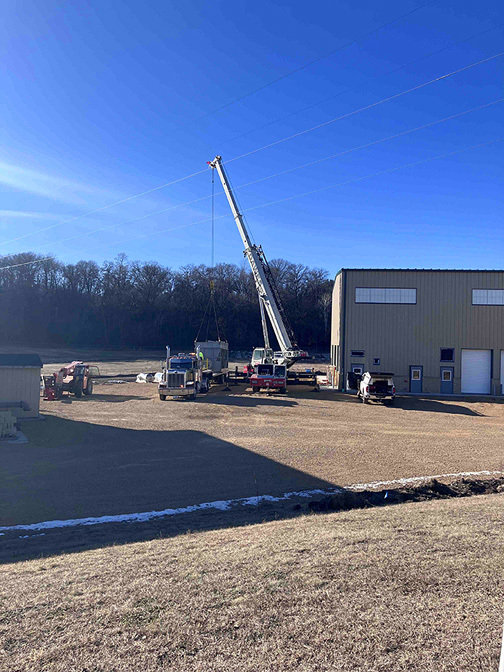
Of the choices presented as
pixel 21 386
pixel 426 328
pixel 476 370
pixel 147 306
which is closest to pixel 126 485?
pixel 21 386

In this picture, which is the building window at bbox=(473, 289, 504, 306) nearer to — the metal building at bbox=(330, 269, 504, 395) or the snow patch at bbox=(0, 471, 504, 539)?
the metal building at bbox=(330, 269, 504, 395)

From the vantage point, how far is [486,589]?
5.32 metres

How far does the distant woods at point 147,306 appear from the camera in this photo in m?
103

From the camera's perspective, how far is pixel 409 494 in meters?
Result: 12.2

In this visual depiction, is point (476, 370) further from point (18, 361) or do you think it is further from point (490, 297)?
point (18, 361)

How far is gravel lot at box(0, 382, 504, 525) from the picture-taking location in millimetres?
12086

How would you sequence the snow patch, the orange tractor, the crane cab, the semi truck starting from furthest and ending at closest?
the crane cab, the orange tractor, the semi truck, the snow patch

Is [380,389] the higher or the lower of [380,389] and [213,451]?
the higher

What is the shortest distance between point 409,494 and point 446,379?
26752 millimetres

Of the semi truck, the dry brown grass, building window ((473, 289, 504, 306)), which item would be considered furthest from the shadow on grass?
building window ((473, 289, 504, 306))

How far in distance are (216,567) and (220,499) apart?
5633mm

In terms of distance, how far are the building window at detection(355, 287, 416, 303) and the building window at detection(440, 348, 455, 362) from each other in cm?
467

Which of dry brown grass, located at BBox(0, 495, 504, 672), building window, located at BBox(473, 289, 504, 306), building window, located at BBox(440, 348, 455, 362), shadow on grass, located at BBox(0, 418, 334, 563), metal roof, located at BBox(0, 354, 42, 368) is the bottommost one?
shadow on grass, located at BBox(0, 418, 334, 563)

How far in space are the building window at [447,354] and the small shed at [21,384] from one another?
28.0 m
